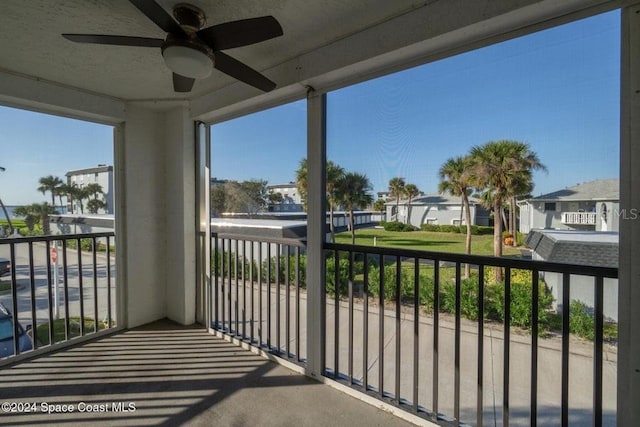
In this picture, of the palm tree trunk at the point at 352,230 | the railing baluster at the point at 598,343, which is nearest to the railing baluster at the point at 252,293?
the palm tree trunk at the point at 352,230

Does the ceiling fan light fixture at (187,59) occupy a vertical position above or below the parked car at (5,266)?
above

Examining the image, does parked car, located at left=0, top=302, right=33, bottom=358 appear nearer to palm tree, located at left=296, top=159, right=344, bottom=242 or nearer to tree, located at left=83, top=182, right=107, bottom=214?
tree, located at left=83, top=182, right=107, bottom=214

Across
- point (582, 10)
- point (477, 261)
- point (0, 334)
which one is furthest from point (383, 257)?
point (0, 334)

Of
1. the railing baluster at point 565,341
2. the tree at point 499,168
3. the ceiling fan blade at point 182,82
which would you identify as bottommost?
the railing baluster at point 565,341

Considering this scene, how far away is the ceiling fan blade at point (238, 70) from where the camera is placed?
153cm

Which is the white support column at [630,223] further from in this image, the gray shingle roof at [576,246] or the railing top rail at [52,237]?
the railing top rail at [52,237]

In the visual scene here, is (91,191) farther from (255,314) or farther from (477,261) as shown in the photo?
(477,261)

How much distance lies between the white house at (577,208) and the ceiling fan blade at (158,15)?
5.82 feet

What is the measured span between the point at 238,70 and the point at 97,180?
2.00 meters

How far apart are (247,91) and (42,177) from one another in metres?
1.84

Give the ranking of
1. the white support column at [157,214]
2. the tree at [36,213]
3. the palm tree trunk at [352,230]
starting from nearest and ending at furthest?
the palm tree trunk at [352,230] < the tree at [36,213] < the white support column at [157,214]

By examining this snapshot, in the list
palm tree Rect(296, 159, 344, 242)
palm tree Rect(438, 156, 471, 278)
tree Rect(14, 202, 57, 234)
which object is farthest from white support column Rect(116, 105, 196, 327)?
palm tree Rect(438, 156, 471, 278)

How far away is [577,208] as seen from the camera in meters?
1.30

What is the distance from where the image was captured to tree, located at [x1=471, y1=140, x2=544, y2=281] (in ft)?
4.50
